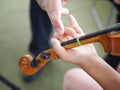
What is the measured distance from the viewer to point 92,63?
75cm

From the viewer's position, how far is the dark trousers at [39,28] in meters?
1.30

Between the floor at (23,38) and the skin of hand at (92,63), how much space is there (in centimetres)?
64

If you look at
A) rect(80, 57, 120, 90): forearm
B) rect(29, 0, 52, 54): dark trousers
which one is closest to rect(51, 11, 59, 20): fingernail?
rect(80, 57, 120, 90): forearm

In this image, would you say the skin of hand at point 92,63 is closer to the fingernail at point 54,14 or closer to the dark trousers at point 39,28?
the fingernail at point 54,14

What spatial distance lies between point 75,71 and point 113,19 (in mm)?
975

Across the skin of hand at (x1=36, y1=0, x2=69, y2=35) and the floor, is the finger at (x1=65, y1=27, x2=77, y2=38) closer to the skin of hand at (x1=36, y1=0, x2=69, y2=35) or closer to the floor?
the skin of hand at (x1=36, y1=0, x2=69, y2=35)

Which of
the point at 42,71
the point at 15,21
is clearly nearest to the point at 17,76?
the point at 42,71

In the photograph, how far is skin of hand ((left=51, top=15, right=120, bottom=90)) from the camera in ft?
2.37

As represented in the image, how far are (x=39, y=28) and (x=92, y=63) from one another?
2.18ft

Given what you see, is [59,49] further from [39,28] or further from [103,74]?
[39,28]

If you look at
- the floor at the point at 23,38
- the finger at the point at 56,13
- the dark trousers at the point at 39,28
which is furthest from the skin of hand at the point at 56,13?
the floor at the point at 23,38

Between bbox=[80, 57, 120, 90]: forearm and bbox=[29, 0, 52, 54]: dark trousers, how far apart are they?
0.62 m

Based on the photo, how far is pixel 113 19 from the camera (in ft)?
5.78

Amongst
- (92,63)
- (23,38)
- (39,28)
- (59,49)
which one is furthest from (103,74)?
(23,38)
